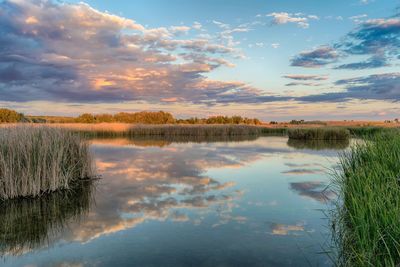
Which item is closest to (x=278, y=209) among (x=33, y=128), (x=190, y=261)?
(x=190, y=261)

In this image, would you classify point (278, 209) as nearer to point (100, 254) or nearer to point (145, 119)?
point (100, 254)

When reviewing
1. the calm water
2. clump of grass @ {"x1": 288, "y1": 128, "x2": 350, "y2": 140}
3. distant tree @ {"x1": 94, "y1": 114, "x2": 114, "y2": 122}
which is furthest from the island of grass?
distant tree @ {"x1": 94, "y1": 114, "x2": 114, "y2": 122}

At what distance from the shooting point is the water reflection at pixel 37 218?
4.29m

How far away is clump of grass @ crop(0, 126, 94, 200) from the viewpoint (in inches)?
251

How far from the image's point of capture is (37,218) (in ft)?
17.4

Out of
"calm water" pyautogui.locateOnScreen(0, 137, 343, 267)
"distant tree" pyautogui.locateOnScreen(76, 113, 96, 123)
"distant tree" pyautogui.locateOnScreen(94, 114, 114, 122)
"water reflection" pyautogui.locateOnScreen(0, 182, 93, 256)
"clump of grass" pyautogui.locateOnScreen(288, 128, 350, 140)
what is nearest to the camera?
"calm water" pyautogui.locateOnScreen(0, 137, 343, 267)

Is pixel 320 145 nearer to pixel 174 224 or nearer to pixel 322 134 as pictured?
pixel 322 134

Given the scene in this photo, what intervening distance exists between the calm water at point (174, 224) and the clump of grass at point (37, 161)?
45 centimetres

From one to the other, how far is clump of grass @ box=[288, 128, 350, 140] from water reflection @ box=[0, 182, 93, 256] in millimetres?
24126

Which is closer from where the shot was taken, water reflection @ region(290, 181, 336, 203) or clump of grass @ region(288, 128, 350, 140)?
water reflection @ region(290, 181, 336, 203)

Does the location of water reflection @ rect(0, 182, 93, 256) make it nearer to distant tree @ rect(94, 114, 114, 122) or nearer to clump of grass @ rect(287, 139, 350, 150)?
clump of grass @ rect(287, 139, 350, 150)

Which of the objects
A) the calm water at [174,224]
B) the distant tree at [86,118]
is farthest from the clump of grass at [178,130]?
the calm water at [174,224]

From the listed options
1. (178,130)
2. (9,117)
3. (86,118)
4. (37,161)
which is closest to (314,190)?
(37,161)

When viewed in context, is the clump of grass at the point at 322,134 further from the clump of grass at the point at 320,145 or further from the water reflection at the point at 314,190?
the water reflection at the point at 314,190
